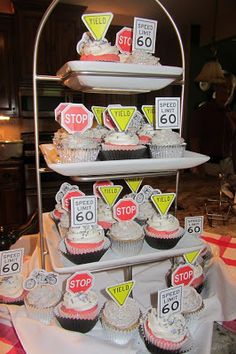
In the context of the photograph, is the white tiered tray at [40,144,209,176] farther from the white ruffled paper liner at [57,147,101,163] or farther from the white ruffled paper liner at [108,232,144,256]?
the white ruffled paper liner at [108,232,144,256]

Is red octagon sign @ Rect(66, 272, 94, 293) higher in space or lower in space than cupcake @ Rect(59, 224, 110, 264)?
lower

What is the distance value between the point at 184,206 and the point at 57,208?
116 inches

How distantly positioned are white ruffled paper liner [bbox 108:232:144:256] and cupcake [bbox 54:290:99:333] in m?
0.17

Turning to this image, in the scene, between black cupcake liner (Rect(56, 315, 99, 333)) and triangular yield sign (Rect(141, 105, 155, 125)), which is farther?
triangular yield sign (Rect(141, 105, 155, 125))

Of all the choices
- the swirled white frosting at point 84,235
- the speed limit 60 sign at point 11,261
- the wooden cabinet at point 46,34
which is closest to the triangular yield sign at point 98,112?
the swirled white frosting at point 84,235

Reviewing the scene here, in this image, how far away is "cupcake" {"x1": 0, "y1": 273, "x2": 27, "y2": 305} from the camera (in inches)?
42.5

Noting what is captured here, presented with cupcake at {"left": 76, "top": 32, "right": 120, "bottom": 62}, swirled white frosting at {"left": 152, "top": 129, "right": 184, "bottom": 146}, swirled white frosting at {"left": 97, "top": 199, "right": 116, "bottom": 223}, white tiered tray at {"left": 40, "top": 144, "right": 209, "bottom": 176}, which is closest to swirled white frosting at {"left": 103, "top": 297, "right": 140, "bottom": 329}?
swirled white frosting at {"left": 97, "top": 199, "right": 116, "bottom": 223}

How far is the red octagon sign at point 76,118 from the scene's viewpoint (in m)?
0.93

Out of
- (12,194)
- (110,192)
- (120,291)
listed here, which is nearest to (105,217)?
(110,192)

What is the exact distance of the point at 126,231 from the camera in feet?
3.42

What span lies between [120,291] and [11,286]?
0.43 metres

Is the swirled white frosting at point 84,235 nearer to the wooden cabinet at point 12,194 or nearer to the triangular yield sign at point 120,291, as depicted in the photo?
the triangular yield sign at point 120,291

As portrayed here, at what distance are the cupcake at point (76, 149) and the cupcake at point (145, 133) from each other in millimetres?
244

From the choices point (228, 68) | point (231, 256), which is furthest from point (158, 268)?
point (228, 68)
